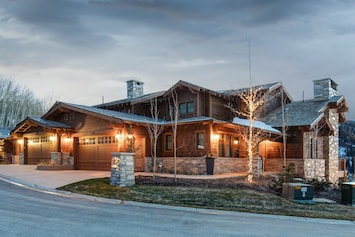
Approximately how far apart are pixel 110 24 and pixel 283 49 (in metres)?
9.94

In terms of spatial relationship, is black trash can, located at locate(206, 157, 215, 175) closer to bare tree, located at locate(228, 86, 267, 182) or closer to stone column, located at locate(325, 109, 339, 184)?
bare tree, located at locate(228, 86, 267, 182)

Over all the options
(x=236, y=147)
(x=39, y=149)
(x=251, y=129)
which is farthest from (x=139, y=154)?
(x=39, y=149)

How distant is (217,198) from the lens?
11234 millimetres

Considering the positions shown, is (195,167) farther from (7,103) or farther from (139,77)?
(7,103)

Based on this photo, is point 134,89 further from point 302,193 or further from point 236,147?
point 302,193

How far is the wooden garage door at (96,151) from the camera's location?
18750mm

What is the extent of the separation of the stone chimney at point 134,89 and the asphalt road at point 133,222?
15.7m

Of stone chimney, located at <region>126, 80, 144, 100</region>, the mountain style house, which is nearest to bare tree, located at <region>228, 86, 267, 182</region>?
the mountain style house

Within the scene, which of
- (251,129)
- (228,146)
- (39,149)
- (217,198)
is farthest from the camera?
(39,149)

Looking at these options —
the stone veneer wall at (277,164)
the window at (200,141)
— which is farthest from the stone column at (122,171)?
the stone veneer wall at (277,164)

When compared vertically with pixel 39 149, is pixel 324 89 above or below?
above

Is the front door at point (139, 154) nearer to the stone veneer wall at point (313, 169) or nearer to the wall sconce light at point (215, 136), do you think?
the wall sconce light at point (215, 136)

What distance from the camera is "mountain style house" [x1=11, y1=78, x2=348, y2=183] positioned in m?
18.4

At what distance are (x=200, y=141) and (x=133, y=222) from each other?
1129 centimetres
